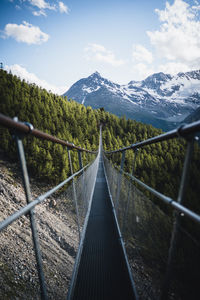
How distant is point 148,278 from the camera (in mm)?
1393

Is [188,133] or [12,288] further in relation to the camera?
[12,288]

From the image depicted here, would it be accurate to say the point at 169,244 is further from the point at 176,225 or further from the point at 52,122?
the point at 52,122

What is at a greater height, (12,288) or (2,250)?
(12,288)

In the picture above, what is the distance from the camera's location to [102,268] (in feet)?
6.64

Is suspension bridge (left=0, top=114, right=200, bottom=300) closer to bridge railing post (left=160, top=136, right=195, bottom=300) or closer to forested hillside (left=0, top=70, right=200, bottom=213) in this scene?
bridge railing post (left=160, top=136, right=195, bottom=300)

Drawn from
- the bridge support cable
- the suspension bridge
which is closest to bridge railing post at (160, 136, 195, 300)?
the suspension bridge

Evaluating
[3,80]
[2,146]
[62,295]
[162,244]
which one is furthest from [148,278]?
[3,80]

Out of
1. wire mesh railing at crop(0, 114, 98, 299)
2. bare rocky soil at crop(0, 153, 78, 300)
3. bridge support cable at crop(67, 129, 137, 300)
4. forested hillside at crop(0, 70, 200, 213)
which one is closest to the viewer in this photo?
wire mesh railing at crop(0, 114, 98, 299)

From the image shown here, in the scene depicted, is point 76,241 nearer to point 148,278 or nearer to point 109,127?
point 148,278

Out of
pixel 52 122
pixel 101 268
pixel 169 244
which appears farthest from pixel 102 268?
pixel 52 122

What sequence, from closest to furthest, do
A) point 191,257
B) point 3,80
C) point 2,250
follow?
point 191,257 → point 2,250 → point 3,80

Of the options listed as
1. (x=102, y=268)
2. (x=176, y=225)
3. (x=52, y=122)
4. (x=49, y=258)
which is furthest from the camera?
(x=52, y=122)

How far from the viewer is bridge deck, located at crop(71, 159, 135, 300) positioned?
65.9 inches

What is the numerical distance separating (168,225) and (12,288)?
175 cm
